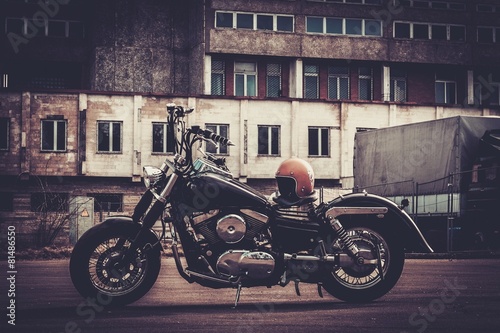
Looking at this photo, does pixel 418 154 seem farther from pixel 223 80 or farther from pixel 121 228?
pixel 223 80

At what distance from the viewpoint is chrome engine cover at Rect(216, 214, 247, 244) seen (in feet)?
24.5

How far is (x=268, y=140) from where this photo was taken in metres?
40.9

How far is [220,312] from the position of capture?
7.14m

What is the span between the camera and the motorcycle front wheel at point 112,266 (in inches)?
296

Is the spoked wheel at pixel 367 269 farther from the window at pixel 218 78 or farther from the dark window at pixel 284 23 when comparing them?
the dark window at pixel 284 23

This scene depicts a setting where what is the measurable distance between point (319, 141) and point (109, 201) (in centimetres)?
1124

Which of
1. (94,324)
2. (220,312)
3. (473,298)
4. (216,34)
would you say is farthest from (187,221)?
(216,34)

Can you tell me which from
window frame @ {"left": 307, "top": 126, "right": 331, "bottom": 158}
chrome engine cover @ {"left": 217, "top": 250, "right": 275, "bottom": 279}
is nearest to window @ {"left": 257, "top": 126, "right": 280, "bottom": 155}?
window frame @ {"left": 307, "top": 126, "right": 331, "bottom": 158}

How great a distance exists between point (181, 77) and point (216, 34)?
13.3 feet

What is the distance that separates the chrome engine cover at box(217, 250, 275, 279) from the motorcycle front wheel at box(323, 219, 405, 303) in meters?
0.75

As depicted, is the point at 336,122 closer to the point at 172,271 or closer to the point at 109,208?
the point at 109,208

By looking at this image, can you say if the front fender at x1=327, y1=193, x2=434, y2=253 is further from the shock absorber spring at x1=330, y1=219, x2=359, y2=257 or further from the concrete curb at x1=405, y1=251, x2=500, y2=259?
the concrete curb at x1=405, y1=251, x2=500, y2=259

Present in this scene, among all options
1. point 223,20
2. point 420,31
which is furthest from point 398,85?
point 223,20

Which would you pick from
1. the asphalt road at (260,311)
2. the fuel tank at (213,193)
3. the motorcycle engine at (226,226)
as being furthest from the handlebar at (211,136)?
the asphalt road at (260,311)
